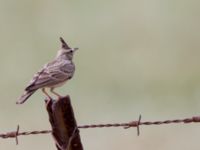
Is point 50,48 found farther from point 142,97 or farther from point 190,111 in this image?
point 190,111

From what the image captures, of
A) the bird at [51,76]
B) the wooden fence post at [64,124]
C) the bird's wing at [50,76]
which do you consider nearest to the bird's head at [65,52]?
the bird at [51,76]

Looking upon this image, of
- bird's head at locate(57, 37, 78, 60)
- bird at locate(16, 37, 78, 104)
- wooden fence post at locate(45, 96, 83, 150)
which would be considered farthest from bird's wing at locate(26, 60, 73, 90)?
wooden fence post at locate(45, 96, 83, 150)

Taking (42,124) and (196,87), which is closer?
(42,124)

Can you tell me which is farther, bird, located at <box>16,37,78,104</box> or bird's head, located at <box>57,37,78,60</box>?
bird's head, located at <box>57,37,78,60</box>

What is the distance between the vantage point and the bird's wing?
10.2 metres

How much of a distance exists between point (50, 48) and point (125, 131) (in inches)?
215

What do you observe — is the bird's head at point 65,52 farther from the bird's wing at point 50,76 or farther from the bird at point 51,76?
the bird's wing at point 50,76

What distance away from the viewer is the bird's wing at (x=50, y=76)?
33.4 feet

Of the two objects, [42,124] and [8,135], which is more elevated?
[8,135]

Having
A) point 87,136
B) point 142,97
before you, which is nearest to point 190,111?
point 142,97

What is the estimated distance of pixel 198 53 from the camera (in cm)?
2878

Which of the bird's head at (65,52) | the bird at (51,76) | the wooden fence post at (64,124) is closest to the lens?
the wooden fence post at (64,124)

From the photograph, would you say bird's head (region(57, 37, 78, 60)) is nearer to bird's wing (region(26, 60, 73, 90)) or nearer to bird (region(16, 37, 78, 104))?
bird (region(16, 37, 78, 104))

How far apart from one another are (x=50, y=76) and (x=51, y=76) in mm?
18
